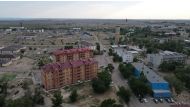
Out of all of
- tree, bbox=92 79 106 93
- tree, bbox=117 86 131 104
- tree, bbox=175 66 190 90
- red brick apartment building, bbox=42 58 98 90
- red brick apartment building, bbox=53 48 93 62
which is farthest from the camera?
red brick apartment building, bbox=53 48 93 62

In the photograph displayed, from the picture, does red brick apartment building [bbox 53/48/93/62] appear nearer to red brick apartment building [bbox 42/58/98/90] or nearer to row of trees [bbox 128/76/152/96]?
red brick apartment building [bbox 42/58/98/90]

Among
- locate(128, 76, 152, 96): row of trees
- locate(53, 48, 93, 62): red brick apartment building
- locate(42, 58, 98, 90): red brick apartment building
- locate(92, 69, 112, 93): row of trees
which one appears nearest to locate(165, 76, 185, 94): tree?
locate(128, 76, 152, 96): row of trees

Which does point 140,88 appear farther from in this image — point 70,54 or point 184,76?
point 70,54

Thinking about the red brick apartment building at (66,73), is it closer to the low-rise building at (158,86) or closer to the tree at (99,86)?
the tree at (99,86)

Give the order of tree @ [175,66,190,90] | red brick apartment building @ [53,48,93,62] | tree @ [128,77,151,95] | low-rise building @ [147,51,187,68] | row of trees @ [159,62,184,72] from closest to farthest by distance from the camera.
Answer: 1. tree @ [128,77,151,95]
2. tree @ [175,66,190,90]
3. row of trees @ [159,62,184,72]
4. low-rise building @ [147,51,187,68]
5. red brick apartment building @ [53,48,93,62]

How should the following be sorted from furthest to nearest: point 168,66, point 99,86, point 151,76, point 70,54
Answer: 1. point 70,54
2. point 168,66
3. point 151,76
4. point 99,86

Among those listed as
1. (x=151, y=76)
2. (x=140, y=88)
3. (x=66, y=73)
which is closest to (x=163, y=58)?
(x=151, y=76)

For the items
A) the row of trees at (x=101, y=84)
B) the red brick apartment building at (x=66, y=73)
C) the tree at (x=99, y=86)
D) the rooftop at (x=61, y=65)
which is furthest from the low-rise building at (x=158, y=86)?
the rooftop at (x=61, y=65)

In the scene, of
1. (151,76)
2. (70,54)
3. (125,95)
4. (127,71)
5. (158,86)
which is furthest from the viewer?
(70,54)

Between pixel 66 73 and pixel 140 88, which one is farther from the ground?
pixel 66 73
